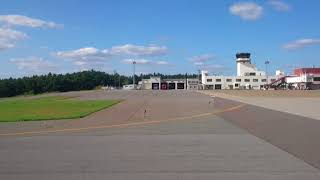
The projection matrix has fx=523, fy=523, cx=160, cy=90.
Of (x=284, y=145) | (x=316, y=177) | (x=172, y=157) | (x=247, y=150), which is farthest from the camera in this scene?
(x=284, y=145)

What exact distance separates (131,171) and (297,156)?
4.55m

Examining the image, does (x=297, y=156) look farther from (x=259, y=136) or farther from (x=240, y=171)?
(x=259, y=136)

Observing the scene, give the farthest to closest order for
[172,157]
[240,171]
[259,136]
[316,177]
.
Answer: [259,136] < [172,157] < [240,171] < [316,177]

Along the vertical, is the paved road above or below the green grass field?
above

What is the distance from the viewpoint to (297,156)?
1294 cm

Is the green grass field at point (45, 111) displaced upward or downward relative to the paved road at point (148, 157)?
downward

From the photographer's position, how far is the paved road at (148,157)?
10.4 m

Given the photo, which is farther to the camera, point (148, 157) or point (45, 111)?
point (45, 111)

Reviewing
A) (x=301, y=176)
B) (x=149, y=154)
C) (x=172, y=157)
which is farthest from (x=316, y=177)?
(x=149, y=154)

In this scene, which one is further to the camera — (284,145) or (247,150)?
(284,145)

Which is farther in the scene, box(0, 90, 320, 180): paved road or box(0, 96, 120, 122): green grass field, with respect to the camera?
box(0, 96, 120, 122): green grass field

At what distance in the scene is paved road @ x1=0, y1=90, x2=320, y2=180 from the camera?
10398 mm

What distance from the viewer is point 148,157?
1286cm

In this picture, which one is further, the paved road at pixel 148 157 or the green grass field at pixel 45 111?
the green grass field at pixel 45 111
